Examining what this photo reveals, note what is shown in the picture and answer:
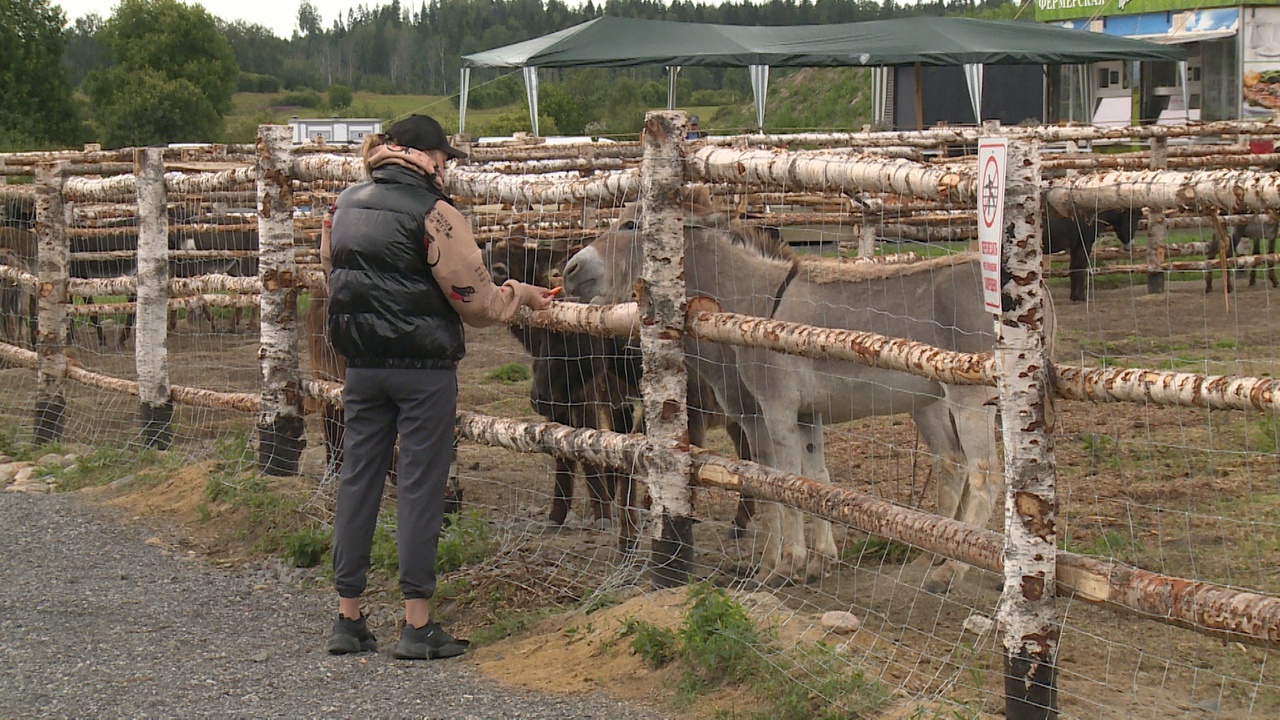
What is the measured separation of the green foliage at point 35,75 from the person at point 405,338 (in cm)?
4553

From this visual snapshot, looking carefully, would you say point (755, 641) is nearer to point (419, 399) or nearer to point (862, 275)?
point (419, 399)

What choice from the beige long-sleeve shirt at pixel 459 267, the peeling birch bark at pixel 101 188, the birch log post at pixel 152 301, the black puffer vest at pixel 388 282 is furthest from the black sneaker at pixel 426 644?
the peeling birch bark at pixel 101 188

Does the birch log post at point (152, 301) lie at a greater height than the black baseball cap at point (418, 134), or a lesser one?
lesser

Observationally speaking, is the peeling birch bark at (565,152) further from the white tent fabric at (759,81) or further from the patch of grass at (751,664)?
the white tent fabric at (759,81)

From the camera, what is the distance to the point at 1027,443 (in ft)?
11.9

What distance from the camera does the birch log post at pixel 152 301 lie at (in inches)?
332

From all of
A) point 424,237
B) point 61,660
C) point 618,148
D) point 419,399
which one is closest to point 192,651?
point 61,660

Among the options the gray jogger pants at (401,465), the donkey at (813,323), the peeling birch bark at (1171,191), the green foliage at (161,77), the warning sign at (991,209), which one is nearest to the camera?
the peeling birch bark at (1171,191)

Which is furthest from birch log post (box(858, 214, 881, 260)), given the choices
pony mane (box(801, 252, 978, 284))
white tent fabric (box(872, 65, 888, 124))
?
white tent fabric (box(872, 65, 888, 124))

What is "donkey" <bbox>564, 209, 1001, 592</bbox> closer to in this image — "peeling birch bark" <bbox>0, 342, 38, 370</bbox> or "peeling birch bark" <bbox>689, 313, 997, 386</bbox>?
"peeling birch bark" <bbox>689, 313, 997, 386</bbox>

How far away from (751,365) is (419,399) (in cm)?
198

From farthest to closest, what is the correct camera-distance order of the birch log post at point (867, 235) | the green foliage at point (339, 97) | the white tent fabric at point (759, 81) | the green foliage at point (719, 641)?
the green foliage at point (339, 97)
the white tent fabric at point (759, 81)
the birch log post at point (867, 235)
the green foliage at point (719, 641)

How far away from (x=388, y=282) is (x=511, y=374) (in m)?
7.29

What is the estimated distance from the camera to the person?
4.84 metres
